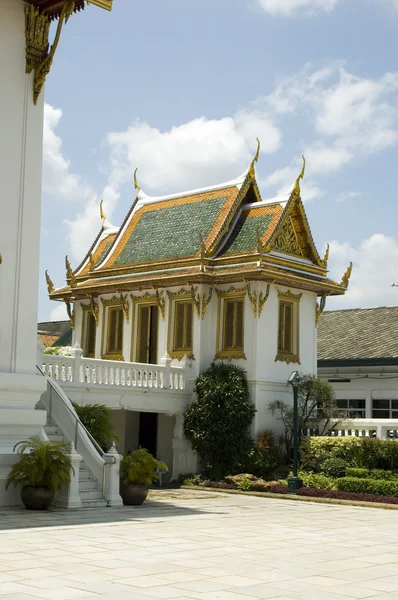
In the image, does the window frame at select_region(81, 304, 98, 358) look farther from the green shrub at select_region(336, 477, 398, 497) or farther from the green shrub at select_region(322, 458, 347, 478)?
the green shrub at select_region(336, 477, 398, 497)

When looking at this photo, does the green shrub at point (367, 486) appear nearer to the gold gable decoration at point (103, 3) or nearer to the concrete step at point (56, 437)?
the concrete step at point (56, 437)

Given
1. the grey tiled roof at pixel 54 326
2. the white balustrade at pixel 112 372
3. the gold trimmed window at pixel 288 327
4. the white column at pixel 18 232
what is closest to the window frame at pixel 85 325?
the white balustrade at pixel 112 372

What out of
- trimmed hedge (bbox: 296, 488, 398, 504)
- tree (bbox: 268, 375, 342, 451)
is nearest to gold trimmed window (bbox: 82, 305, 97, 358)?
tree (bbox: 268, 375, 342, 451)

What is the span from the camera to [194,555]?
34.0 feet

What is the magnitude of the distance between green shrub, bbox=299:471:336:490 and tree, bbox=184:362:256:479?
1.91m

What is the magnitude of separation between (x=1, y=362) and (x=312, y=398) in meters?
10.7

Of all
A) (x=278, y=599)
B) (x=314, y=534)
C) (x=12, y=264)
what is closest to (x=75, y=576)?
(x=278, y=599)

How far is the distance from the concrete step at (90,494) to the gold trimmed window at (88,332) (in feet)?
38.6

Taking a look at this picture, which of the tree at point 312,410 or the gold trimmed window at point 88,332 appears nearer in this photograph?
the tree at point 312,410

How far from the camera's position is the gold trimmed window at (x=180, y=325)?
24.6 metres

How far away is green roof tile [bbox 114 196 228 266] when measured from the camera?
2595cm

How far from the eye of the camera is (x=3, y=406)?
50.7 ft

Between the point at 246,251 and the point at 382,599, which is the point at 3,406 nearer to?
the point at 382,599

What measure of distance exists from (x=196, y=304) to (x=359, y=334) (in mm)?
8552
